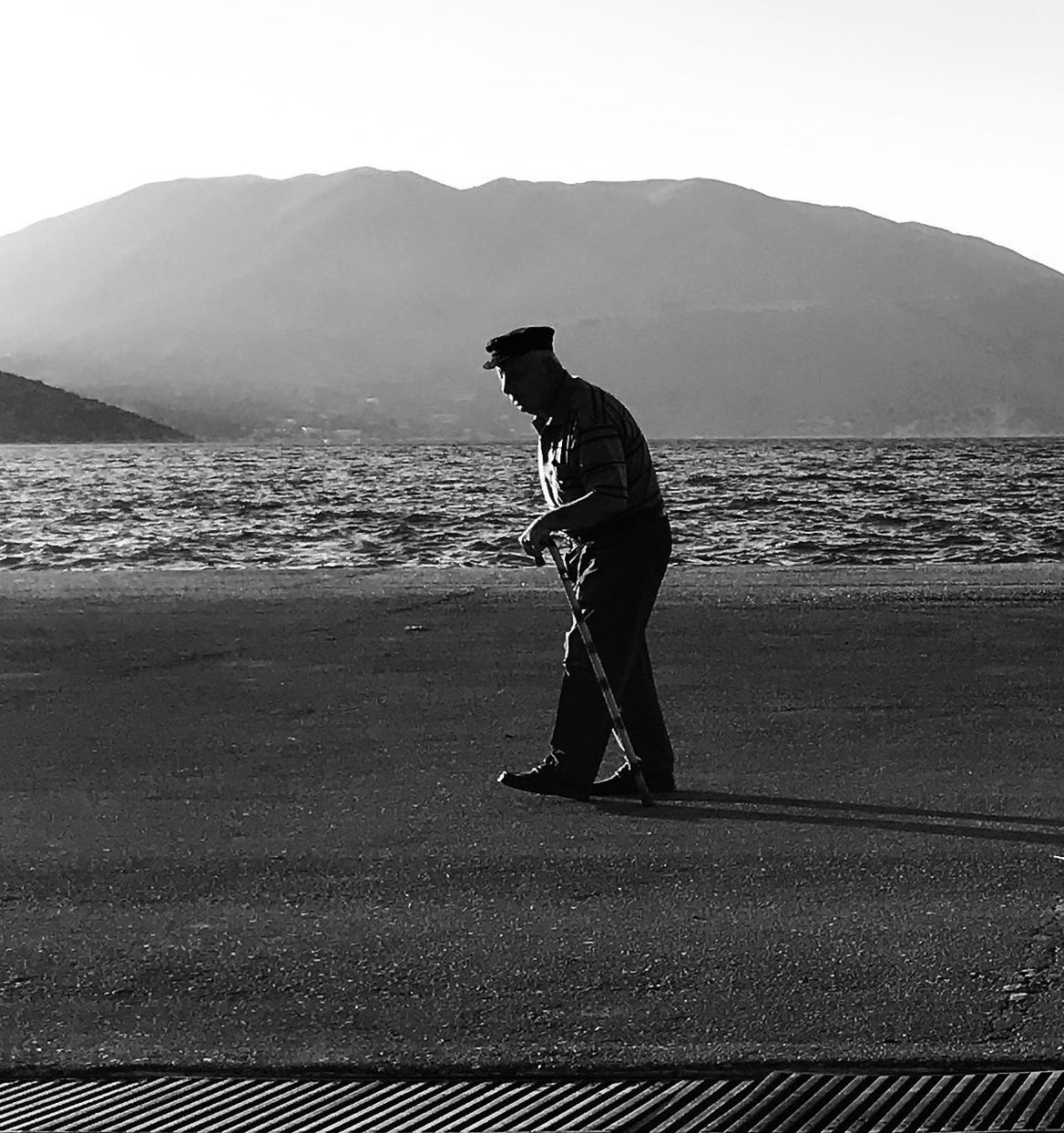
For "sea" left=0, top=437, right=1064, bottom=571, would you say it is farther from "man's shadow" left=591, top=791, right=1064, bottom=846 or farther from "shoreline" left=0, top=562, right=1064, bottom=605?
"man's shadow" left=591, top=791, right=1064, bottom=846

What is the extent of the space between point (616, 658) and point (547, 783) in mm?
531

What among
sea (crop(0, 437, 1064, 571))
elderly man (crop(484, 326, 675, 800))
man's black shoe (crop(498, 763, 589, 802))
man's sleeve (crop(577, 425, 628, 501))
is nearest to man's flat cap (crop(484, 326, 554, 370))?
elderly man (crop(484, 326, 675, 800))

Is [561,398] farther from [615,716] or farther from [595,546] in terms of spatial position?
[615,716]

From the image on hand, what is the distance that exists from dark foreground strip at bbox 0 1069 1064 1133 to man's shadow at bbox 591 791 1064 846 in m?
2.60

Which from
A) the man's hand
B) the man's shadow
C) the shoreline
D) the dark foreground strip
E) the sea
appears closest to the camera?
the dark foreground strip

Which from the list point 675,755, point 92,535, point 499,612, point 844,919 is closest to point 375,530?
point 92,535

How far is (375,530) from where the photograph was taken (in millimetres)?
38000

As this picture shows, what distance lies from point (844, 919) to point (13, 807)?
3.29 m

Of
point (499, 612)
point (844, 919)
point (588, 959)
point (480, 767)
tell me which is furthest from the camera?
point (499, 612)

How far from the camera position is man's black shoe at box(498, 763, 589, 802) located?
7379 mm

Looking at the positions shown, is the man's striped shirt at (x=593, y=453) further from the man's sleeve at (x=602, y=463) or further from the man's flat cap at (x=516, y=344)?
the man's flat cap at (x=516, y=344)

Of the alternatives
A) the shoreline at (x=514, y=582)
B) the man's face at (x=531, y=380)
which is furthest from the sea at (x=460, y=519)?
the man's face at (x=531, y=380)

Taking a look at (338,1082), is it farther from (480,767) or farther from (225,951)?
(480,767)

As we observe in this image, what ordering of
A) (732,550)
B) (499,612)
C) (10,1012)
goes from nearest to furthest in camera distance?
(10,1012), (499,612), (732,550)
